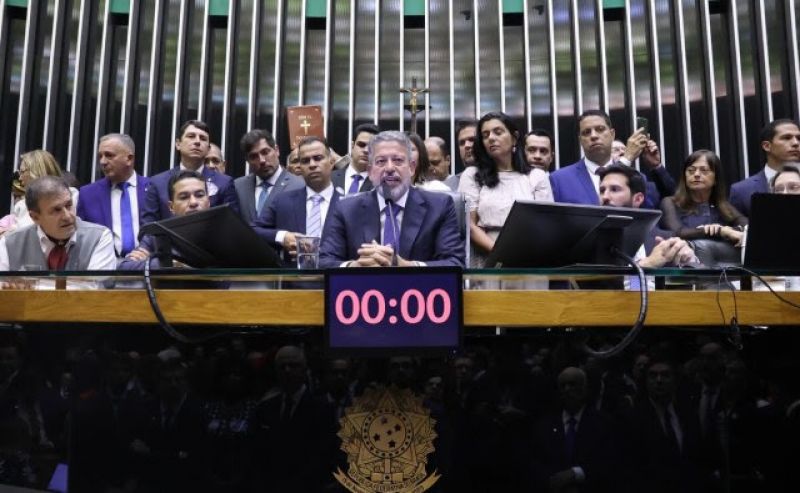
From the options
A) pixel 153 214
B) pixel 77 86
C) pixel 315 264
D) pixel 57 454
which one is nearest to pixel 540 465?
pixel 315 264

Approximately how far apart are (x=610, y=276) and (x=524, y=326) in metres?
0.20

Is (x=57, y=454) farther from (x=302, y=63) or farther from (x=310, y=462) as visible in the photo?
(x=302, y=63)

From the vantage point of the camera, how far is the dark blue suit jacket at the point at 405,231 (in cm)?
261

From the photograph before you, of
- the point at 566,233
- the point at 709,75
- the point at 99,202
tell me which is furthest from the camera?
the point at 709,75

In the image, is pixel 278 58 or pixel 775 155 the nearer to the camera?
pixel 775 155

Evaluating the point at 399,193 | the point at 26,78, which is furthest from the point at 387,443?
the point at 26,78

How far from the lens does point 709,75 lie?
7527mm

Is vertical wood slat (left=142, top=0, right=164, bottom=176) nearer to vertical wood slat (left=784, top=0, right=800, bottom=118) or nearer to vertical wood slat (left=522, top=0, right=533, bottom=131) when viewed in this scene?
vertical wood slat (left=522, top=0, right=533, bottom=131)

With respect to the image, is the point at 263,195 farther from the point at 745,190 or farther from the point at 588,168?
the point at 745,190

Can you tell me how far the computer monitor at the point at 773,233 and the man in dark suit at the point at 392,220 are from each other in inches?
36.8

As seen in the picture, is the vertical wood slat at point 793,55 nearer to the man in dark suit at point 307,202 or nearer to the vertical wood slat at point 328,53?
the vertical wood slat at point 328,53

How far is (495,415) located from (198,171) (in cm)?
281

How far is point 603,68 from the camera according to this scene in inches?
306

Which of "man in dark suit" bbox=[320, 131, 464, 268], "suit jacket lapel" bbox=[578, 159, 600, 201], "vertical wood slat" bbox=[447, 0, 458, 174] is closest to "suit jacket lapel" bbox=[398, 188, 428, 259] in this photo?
"man in dark suit" bbox=[320, 131, 464, 268]
